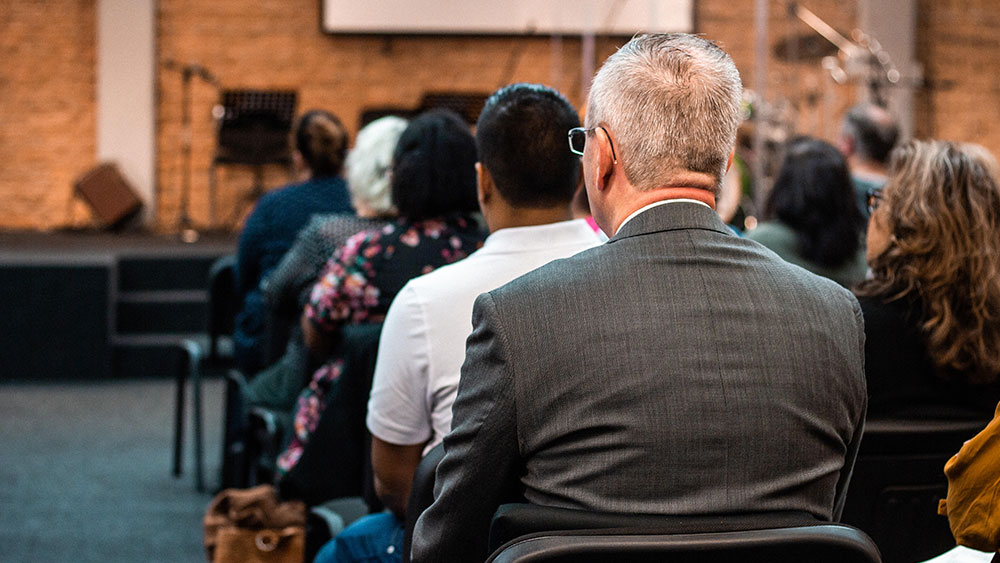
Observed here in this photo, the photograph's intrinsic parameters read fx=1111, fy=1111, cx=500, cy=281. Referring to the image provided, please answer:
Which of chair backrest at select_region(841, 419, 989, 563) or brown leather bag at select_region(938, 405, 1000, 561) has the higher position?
brown leather bag at select_region(938, 405, 1000, 561)

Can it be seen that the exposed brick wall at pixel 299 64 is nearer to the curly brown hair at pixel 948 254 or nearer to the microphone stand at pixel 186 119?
the microphone stand at pixel 186 119

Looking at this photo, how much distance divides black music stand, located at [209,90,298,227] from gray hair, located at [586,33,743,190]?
837 centimetres

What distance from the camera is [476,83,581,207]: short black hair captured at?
180cm

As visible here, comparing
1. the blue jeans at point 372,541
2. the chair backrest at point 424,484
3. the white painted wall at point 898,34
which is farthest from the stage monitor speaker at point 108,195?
the chair backrest at point 424,484

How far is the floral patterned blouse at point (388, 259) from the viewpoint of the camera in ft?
7.48

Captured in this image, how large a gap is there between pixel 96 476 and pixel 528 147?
314 centimetres

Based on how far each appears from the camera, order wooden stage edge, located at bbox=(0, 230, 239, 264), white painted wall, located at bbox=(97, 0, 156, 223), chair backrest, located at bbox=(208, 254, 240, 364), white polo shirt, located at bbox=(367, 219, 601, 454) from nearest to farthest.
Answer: white polo shirt, located at bbox=(367, 219, 601, 454), chair backrest, located at bbox=(208, 254, 240, 364), wooden stage edge, located at bbox=(0, 230, 239, 264), white painted wall, located at bbox=(97, 0, 156, 223)

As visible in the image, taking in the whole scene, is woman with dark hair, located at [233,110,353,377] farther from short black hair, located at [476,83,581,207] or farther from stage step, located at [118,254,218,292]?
stage step, located at [118,254,218,292]

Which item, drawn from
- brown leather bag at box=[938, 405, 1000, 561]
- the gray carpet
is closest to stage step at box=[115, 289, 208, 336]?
the gray carpet

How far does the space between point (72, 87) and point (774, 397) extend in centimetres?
1017

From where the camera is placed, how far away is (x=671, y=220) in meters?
1.22

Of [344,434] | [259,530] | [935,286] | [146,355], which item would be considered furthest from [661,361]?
[146,355]

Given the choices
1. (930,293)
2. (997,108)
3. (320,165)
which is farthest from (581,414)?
(997,108)

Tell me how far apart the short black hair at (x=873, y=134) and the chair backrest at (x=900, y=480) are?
243 centimetres
